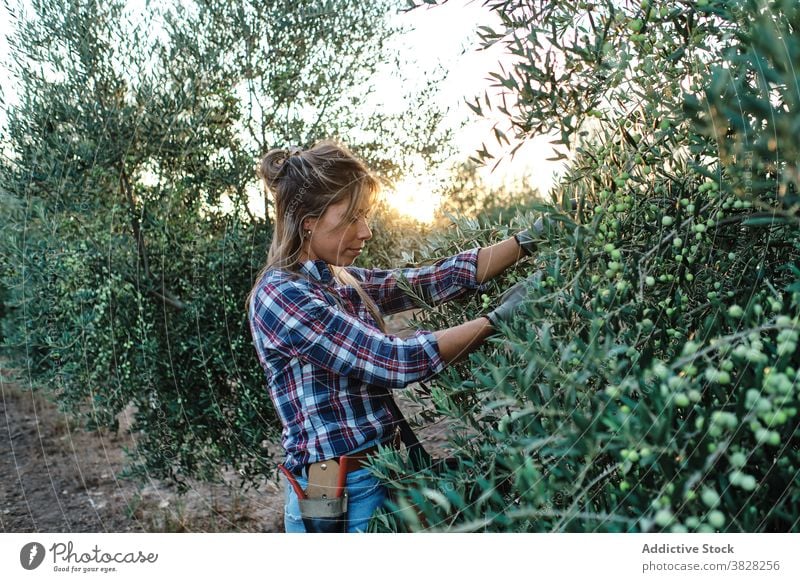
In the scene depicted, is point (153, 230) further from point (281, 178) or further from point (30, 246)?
point (281, 178)

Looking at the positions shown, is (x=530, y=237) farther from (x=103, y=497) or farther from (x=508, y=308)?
(x=103, y=497)

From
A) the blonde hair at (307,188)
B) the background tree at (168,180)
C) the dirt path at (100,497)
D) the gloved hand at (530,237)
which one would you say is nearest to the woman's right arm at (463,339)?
the gloved hand at (530,237)

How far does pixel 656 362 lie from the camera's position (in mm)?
1005

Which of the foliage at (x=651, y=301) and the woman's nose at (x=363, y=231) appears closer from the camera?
the foliage at (x=651, y=301)

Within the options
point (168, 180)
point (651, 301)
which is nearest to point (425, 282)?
point (651, 301)

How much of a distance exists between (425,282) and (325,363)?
0.50m

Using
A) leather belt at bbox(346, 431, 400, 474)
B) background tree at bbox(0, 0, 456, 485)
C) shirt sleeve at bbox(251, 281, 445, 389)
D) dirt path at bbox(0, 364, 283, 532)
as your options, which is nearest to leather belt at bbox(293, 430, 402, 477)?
leather belt at bbox(346, 431, 400, 474)

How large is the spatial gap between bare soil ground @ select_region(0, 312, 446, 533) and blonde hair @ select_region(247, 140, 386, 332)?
6.39ft

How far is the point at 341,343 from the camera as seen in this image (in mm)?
1556

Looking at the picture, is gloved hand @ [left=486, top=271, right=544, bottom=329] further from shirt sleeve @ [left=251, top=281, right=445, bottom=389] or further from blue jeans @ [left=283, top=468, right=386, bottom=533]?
blue jeans @ [left=283, top=468, right=386, bottom=533]

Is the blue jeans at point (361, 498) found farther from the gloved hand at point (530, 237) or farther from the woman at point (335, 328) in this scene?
the gloved hand at point (530, 237)

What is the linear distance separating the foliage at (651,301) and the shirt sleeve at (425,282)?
411 mm

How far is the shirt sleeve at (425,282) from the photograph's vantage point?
6.17 ft

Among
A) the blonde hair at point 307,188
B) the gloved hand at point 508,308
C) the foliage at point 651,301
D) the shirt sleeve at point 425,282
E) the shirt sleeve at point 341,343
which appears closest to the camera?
the foliage at point 651,301
